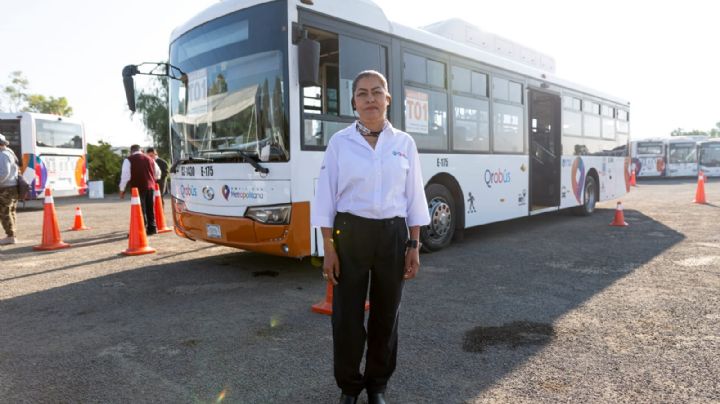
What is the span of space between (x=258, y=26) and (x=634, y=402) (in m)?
4.54

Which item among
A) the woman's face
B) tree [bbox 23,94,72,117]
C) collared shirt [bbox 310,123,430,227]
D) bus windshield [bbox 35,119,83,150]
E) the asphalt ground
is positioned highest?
tree [bbox 23,94,72,117]

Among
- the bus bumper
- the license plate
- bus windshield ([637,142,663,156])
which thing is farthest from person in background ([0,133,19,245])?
bus windshield ([637,142,663,156])

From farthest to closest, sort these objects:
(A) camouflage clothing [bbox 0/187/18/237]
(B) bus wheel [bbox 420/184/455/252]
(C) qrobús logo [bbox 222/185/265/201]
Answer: (A) camouflage clothing [bbox 0/187/18/237], (B) bus wheel [bbox 420/184/455/252], (C) qrobús logo [bbox 222/185/265/201]

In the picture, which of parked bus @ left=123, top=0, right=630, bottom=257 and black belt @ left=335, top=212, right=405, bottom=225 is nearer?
black belt @ left=335, top=212, right=405, bottom=225

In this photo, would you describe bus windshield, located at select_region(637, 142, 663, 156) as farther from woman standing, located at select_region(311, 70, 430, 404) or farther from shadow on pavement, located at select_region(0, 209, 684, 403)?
woman standing, located at select_region(311, 70, 430, 404)

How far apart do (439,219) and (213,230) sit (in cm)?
310

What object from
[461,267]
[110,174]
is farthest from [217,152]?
[110,174]

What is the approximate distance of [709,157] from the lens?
102 feet

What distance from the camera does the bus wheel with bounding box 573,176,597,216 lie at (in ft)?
36.9

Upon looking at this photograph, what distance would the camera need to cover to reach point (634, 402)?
270cm

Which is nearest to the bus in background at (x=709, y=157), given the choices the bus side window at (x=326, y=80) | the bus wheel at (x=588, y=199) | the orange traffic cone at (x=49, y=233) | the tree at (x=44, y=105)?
the bus wheel at (x=588, y=199)

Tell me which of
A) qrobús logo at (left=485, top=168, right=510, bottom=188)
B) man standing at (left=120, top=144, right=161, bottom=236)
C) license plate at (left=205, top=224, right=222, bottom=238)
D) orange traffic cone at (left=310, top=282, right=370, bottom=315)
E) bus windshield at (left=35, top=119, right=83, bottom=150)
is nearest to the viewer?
orange traffic cone at (left=310, top=282, right=370, bottom=315)

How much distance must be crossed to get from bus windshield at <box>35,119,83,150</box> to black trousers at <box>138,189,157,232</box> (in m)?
9.82

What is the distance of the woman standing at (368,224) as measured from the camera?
8.05 ft
